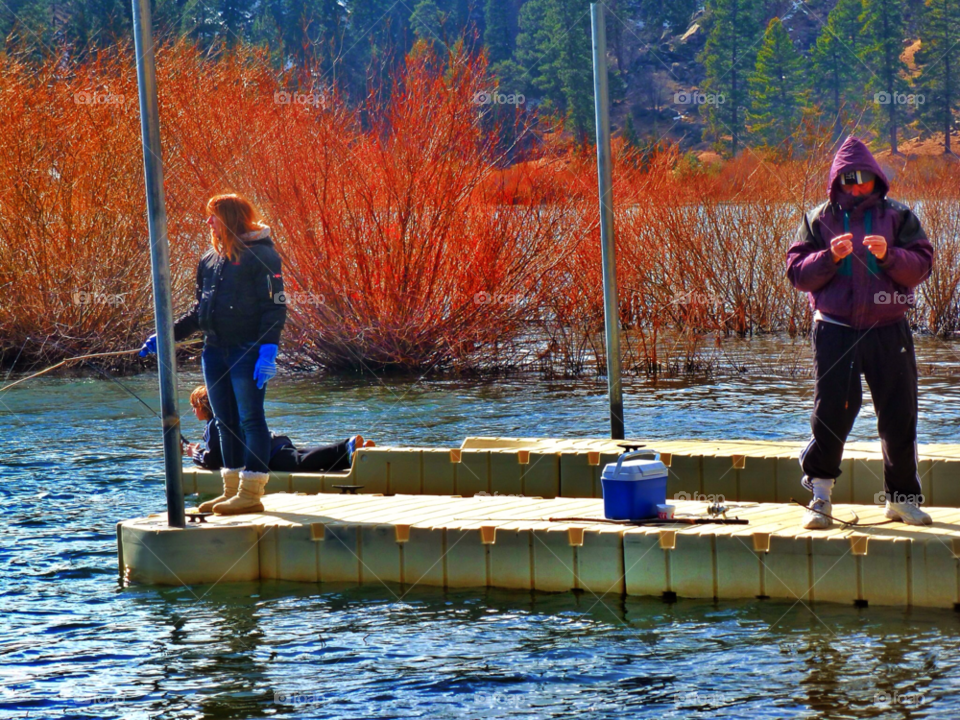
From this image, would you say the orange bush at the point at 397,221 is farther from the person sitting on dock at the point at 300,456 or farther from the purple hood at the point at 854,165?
the purple hood at the point at 854,165

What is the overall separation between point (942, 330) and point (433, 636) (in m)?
17.3

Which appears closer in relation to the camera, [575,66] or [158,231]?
[158,231]

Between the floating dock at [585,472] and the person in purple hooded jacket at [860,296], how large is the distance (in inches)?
83.0

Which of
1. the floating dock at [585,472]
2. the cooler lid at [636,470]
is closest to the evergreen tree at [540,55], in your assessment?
the floating dock at [585,472]

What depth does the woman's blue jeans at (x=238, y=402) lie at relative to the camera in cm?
777

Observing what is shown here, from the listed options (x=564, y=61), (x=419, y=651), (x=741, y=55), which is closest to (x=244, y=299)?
(x=419, y=651)

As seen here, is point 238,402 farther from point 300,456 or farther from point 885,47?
point 885,47

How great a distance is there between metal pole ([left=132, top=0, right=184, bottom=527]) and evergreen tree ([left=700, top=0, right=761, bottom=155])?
68.4m

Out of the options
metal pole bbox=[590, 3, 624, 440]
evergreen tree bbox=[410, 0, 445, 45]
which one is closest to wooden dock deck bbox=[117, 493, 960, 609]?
metal pole bbox=[590, 3, 624, 440]

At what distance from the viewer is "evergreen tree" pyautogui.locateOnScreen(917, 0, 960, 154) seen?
219ft

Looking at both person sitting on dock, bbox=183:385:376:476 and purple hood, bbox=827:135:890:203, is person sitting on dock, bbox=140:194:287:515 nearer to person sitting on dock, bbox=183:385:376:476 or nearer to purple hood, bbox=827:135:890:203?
person sitting on dock, bbox=183:385:376:476

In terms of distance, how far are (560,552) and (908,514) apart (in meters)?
1.76

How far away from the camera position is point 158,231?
7230mm

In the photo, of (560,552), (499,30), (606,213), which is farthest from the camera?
(499,30)
